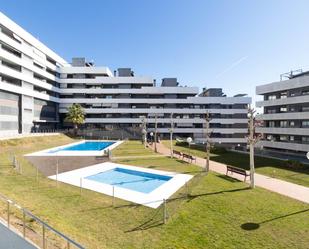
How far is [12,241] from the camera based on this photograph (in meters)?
8.98

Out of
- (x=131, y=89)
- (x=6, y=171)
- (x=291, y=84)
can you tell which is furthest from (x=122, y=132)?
(x=6, y=171)

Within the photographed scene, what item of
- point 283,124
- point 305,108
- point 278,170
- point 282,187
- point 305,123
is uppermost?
point 305,108

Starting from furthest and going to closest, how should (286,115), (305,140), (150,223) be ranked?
(286,115), (305,140), (150,223)

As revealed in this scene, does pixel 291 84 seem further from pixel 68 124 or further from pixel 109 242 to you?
pixel 68 124

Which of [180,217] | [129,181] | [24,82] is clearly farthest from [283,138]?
[24,82]

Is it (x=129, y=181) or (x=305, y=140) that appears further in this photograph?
(x=305, y=140)

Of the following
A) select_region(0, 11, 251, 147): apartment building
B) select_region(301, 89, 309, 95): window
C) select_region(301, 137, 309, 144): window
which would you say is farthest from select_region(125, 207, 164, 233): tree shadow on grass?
select_region(0, 11, 251, 147): apartment building

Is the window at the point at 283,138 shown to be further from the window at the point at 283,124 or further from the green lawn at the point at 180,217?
the green lawn at the point at 180,217

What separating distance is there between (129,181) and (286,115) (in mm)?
31331

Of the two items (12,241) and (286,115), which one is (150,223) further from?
(286,115)

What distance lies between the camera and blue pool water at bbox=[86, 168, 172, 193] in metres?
20.5

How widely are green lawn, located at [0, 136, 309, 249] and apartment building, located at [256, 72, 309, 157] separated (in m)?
25.6

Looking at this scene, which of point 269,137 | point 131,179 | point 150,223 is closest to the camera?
point 150,223

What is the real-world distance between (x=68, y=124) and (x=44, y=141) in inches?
1076
